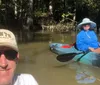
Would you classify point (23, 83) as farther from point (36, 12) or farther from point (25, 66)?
point (36, 12)

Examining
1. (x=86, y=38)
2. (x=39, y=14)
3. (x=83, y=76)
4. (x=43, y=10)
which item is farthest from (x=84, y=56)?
(x=43, y=10)

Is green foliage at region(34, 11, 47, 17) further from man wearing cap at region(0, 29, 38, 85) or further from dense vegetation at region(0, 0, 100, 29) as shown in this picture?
man wearing cap at region(0, 29, 38, 85)

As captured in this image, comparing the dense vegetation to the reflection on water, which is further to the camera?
the dense vegetation

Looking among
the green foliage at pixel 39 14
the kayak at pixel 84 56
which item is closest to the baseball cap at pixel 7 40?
the kayak at pixel 84 56

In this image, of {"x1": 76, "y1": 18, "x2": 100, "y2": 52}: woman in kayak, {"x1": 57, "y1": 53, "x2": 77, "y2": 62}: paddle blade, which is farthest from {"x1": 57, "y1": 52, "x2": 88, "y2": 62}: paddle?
{"x1": 76, "y1": 18, "x2": 100, "y2": 52}: woman in kayak

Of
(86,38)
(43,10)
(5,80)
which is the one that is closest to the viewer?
(5,80)

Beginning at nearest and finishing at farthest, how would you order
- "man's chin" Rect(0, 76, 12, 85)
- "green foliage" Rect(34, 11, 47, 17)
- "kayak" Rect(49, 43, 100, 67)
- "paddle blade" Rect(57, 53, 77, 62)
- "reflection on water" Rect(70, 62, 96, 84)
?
"man's chin" Rect(0, 76, 12, 85)
"reflection on water" Rect(70, 62, 96, 84)
"kayak" Rect(49, 43, 100, 67)
"paddle blade" Rect(57, 53, 77, 62)
"green foliage" Rect(34, 11, 47, 17)

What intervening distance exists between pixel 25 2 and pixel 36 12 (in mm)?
2095

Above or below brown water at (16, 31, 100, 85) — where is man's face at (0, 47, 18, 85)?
above

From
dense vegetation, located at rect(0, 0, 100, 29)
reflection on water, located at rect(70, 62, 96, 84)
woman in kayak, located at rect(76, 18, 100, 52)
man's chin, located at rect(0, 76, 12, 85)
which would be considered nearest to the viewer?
→ man's chin, located at rect(0, 76, 12, 85)

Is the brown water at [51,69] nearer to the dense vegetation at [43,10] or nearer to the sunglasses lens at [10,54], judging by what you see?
the sunglasses lens at [10,54]

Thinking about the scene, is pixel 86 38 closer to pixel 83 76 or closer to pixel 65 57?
pixel 65 57

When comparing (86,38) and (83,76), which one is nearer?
(83,76)

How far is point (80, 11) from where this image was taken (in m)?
26.8
